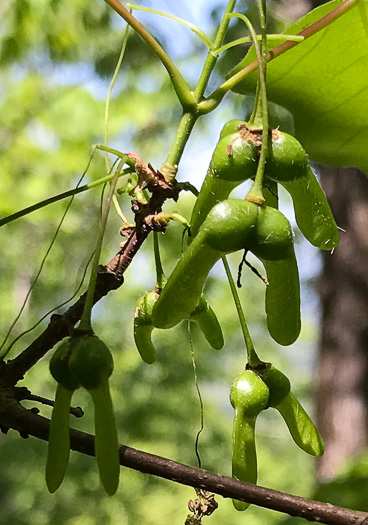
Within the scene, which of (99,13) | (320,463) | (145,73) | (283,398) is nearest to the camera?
(283,398)

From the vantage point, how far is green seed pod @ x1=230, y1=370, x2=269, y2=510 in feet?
1.68

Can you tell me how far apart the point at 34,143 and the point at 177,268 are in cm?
308

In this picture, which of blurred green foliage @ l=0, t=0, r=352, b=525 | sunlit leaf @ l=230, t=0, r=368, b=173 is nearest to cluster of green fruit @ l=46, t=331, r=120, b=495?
sunlit leaf @ l=230, t=0, r=368, b=173

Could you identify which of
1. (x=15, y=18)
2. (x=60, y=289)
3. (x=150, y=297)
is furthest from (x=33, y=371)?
(x=150, y=297)

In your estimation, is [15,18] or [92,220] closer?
[15,18]

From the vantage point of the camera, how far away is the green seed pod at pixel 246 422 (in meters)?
0.51

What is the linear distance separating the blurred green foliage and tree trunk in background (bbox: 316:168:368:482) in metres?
0.33

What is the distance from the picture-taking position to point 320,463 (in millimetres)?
2391

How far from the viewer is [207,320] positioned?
1.97 feet

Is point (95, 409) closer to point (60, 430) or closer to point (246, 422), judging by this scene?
point (60, 430)

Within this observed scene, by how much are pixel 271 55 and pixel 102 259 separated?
3643 millimetres

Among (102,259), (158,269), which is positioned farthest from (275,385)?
(102,259)

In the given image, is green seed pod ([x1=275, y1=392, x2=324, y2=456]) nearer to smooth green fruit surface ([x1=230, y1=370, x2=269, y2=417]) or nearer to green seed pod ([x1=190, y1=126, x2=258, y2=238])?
smooth green fruit surface ([x1=230, y1=370, x2=269, y2=417])

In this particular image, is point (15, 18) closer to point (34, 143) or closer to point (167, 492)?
point (34, 143)
